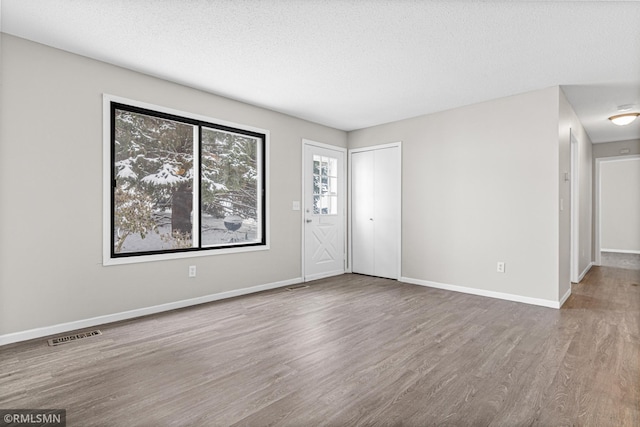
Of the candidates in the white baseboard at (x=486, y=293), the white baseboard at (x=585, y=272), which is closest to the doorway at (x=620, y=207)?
the white baseboard at (x=585, y=272)

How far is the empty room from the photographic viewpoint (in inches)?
82.9

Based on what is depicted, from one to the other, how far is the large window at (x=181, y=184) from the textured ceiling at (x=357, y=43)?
→ 1.70ft

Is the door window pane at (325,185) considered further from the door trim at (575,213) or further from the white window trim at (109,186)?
the door trim at (575,213)

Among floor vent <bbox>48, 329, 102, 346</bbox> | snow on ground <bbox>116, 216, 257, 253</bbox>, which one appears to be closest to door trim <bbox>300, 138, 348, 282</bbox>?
snow on ground <bbox>116, 216, 257, 253</bbox>

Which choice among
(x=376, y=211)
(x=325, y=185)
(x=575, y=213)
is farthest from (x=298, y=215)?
(x=575, y=213)

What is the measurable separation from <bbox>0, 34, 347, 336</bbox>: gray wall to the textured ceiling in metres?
0.21

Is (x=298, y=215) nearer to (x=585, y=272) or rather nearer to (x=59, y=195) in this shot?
(x=59, y=195)

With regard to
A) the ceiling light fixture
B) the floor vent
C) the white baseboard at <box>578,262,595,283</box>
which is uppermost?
the ceiling light fixture

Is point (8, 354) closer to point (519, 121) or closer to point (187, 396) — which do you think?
point (187, 396)

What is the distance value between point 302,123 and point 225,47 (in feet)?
7.82

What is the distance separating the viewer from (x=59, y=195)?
297cm

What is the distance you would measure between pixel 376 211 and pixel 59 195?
4270 millimetres

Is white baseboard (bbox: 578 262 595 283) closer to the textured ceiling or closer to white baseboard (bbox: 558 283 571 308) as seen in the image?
white baseboard (bbox: 558 283 571 308)

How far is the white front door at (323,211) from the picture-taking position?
17.4 ft
